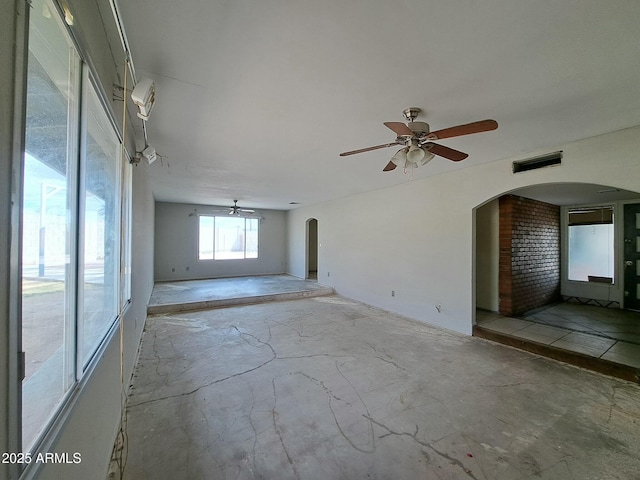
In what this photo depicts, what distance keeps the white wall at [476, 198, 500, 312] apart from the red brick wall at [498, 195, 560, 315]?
9 centimetres

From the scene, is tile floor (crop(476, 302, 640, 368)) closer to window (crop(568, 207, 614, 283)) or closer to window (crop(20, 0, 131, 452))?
window (crop(568, 207, 614, 283))

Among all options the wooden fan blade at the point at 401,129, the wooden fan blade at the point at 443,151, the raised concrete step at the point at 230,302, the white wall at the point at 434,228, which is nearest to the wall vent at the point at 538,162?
the white wall at the point at 434,228

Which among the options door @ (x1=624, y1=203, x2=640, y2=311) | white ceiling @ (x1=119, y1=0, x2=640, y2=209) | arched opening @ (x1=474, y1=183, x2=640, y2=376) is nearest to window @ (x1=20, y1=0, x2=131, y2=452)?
white ceiling @ (x1=119, y1=0, x2=640, y2=209)

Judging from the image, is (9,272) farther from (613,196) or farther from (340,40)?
(613,196)

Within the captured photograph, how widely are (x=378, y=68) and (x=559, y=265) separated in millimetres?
6870

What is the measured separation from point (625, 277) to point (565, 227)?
4.54 ft

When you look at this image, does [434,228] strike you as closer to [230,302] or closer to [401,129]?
[401,129]

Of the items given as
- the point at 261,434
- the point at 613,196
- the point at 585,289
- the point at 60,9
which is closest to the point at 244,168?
the point at 60,9

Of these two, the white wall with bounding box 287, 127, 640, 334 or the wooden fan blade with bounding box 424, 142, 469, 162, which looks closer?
the wooden fan blade with bounding box 424, 142, 469, 162

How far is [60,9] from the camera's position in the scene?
0.94 m

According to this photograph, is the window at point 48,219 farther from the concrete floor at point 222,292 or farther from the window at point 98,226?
the concrete floor at point 222,292

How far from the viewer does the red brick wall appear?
4.50m

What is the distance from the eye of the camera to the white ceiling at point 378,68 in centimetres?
133

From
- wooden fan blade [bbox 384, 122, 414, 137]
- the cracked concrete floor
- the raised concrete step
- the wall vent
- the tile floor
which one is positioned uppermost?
the wall vent
